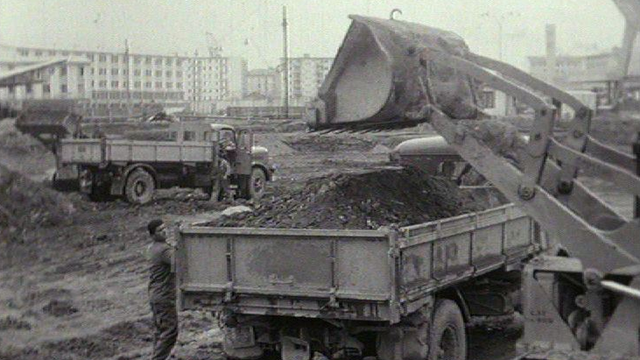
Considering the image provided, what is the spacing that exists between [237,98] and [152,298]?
214ft

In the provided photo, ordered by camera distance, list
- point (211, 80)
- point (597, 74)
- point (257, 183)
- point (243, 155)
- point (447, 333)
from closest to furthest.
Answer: point (597, 74)
point (447, 333)
point (243, 155)
point (257, 183)
point (211, 80)

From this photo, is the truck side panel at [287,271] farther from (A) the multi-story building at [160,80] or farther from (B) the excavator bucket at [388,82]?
(A) the multi-story building at [160,80]

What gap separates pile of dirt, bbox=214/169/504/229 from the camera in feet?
23.6

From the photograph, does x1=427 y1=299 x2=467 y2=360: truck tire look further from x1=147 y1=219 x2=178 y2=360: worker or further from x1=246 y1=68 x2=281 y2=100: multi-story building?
x1=246 y1=68 x2=281 y2=100: multi-story building

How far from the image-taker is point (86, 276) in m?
13.1

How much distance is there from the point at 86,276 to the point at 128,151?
8.20 metres

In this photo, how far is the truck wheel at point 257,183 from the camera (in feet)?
74.9

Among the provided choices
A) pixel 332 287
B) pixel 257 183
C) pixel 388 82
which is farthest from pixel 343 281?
pixel 257 183

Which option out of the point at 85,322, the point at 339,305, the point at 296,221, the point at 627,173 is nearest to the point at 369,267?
the point at 339,305

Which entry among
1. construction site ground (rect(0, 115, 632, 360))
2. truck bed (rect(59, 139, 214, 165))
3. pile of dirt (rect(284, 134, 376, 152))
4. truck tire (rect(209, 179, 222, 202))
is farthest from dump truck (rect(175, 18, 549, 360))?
pile of dirt (rect(284, 134, 376, 152))

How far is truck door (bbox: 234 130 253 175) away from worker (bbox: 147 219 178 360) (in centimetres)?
1463

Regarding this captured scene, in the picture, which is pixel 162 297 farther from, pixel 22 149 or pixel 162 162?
pixel 22 149

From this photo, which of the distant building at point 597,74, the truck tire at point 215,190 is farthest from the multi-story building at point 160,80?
the distant building at point 597,74

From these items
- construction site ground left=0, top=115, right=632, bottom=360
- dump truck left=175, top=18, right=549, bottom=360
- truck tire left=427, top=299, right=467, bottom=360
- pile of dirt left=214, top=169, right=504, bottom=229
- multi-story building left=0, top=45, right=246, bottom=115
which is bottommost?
construction site ground left=0, top=115, right=632, bottom=360
